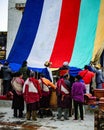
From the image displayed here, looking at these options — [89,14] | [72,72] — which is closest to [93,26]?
[89,14]

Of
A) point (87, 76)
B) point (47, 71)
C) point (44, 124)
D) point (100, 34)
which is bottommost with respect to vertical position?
point (44, 124)

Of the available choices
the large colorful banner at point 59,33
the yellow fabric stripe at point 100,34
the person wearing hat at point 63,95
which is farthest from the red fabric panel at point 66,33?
the yellow fabric stripe at point 100,34

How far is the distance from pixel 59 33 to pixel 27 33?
98 cm

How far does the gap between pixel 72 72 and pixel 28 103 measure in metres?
1.62

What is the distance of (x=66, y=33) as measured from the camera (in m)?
11.2

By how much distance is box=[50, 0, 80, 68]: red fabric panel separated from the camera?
10.9 m

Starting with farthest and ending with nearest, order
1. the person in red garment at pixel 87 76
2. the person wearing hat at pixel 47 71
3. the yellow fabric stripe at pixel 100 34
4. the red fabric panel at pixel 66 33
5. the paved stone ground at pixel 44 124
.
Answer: the person in red garment at pixel 87 76, the red fabric panel at pixel 66 33, the yellow fabric stripe at pixel 100 34, the person wearing hat at pixel 47 71, the paved stone ground at pixel 44 124

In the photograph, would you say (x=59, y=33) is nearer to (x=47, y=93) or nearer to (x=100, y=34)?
(x=100, y=34)

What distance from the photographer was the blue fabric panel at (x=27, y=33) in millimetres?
10914

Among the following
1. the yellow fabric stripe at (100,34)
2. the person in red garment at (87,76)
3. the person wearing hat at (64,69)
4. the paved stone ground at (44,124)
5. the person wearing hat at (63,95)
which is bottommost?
the paved stone ground at (44,124)

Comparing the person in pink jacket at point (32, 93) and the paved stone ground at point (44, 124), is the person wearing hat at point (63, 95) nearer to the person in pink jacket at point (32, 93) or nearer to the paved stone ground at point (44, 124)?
the paved stone ground at point (44, 124)

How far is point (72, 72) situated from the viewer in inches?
432

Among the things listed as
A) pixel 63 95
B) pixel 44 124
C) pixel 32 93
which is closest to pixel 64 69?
pixel 63 95

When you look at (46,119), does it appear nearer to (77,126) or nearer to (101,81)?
(77,126)
